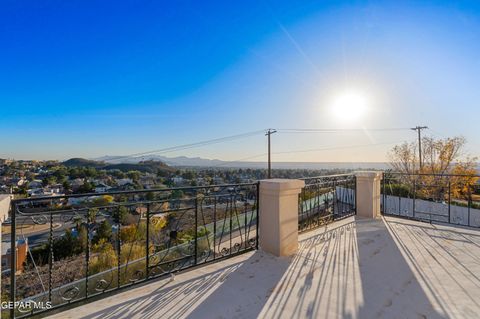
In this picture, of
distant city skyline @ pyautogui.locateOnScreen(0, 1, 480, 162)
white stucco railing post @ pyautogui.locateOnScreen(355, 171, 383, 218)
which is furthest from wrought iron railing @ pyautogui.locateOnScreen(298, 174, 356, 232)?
distant city skyline @ pyautogui.locateOnScreen(0, 1, 480, 162)

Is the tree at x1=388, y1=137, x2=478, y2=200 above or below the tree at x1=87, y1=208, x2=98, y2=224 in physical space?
above

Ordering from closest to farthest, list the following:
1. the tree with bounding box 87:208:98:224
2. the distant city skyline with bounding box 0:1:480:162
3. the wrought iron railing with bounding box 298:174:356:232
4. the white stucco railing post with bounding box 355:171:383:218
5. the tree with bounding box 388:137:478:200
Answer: the tree with bounding box 87:208:98:224 → the wrought iron railing with bounding box 298:174:356:232 → the white stucco railing post with bounding box 355:171:383:218 → the distant city skyline with bounding box 0:1:480:162 → the tree with bounding box 388:137:478:200

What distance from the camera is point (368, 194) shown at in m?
4.56

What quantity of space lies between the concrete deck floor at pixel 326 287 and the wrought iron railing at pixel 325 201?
0.83 meters

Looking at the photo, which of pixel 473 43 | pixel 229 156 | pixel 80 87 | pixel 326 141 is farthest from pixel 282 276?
pixel 229 156

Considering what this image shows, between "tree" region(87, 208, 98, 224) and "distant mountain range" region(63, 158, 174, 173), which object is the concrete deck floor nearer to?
"tree" region(87, 208, 98, 224)

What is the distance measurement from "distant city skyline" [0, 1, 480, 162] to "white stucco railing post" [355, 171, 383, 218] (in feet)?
11.6

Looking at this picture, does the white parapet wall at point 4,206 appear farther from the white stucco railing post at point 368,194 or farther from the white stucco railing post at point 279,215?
the white stucco railing post at point 368,194

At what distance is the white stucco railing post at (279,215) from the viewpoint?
2759 mm

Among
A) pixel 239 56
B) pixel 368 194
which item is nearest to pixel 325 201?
pixel 368 194

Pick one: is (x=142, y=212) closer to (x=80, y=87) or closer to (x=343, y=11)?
(x=343, y=11)

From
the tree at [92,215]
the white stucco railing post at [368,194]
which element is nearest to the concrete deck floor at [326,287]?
the tree at [92,215]

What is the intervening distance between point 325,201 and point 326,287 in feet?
7.88

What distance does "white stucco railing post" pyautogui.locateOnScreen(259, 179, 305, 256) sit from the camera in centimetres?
276
